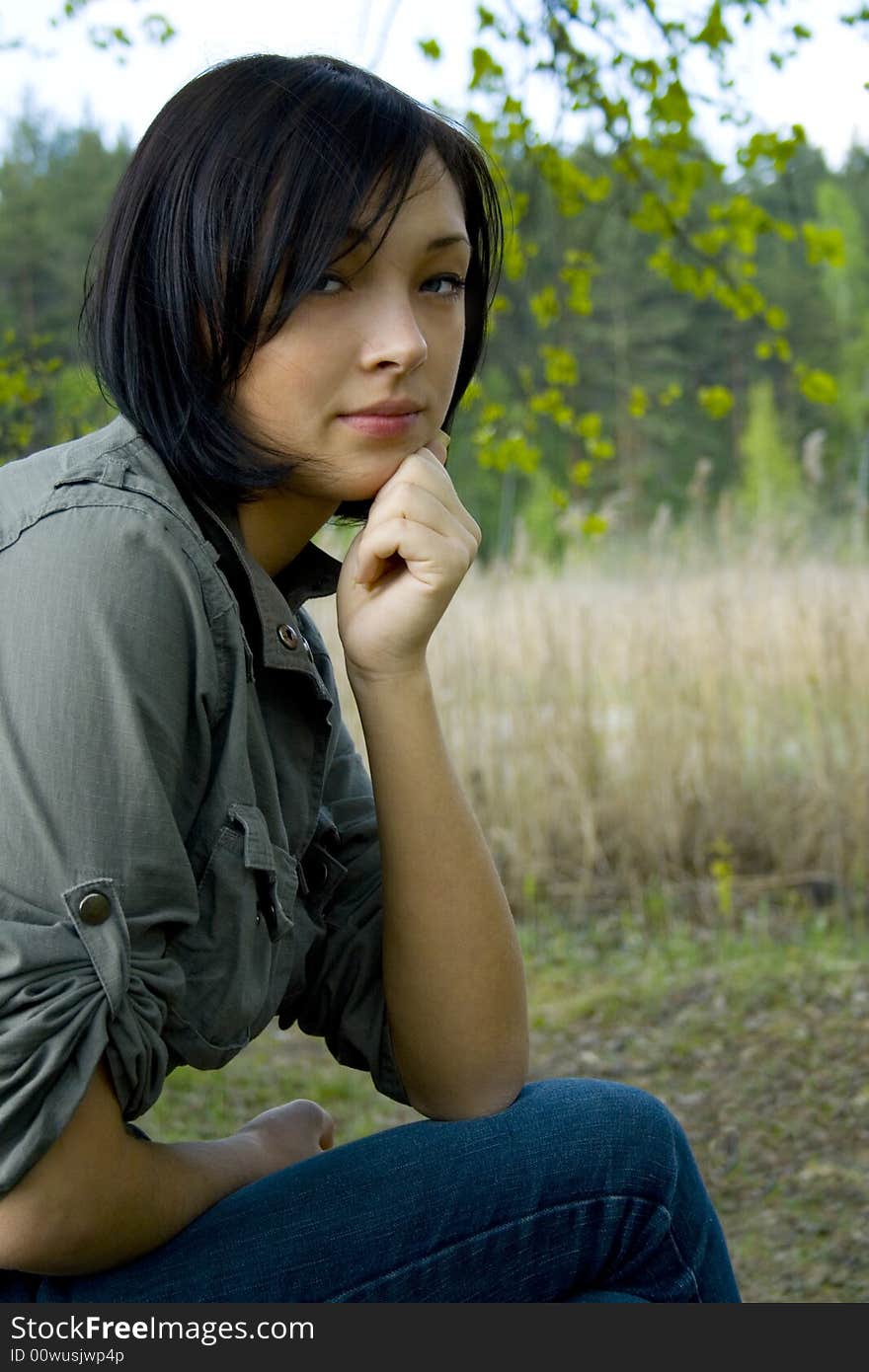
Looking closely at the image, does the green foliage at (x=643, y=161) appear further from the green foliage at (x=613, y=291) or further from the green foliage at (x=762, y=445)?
the green foliage at (x=762, y=445)

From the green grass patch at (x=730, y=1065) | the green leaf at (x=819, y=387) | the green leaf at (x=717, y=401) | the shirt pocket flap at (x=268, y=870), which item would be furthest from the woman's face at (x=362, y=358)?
the green leaf at (x=717, y=401)

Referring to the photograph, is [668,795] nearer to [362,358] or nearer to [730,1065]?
[730,1065]

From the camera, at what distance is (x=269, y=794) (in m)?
1.20

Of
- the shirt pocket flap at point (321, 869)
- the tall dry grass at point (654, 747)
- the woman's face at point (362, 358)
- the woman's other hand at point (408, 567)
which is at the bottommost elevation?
the tall dry grass at point (654, 747)

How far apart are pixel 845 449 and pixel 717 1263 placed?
80.3ft

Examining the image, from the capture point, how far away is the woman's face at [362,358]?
1218 mm

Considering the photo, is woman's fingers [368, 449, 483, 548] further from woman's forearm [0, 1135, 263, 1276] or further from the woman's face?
woman's forearm [0, 1135, 263, 1276]

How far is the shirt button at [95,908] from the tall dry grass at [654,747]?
11.3 ft

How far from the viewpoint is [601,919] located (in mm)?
4367

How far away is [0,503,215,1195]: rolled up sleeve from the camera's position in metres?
0.97

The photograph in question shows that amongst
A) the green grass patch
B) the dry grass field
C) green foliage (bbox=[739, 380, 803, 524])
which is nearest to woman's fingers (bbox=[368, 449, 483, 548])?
the green grass patch

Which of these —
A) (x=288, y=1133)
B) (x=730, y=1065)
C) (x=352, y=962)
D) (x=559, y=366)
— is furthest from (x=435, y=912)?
(x=559, y=366)

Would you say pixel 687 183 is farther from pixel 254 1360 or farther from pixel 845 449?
pixel 845 449

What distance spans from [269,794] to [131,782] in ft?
0.69
